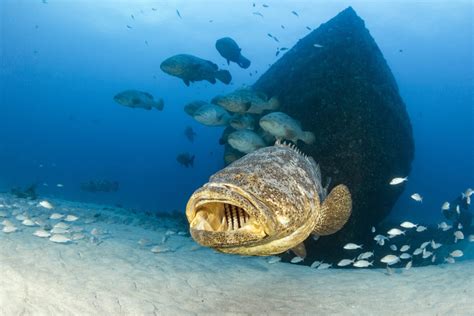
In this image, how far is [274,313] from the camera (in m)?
6.20

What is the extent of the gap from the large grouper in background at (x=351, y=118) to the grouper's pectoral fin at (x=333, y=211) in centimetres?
614

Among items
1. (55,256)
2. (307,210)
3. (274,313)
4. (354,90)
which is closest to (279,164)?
(307,210)

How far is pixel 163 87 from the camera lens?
134125 mm

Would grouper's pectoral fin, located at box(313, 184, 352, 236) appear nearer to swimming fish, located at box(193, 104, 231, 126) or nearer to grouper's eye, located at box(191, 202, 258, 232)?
grouper's eye, located at box(191, 202, 258, 232)

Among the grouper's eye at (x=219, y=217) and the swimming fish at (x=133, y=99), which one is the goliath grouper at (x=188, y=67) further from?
the grouper's eye at (x=219, y=217)

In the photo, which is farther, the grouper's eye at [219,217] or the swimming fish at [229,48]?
the swimming fish at [229,48]

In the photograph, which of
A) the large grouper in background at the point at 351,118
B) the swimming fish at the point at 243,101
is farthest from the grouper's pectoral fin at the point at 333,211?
the swimming fish at the point at 243,101

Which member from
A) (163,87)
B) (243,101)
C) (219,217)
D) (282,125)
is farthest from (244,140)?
(163,87)

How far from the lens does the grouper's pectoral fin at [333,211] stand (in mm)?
3650

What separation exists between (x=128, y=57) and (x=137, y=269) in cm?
10276

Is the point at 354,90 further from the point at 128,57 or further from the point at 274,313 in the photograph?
the point at 128,57

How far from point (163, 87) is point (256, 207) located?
13809cm

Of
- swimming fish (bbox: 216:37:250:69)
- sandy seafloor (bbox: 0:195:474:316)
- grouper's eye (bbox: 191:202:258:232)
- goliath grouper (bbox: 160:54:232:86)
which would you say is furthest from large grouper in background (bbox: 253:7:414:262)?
grouper's eye (bbox: 191:202:258:232)

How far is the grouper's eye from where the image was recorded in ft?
8.31
